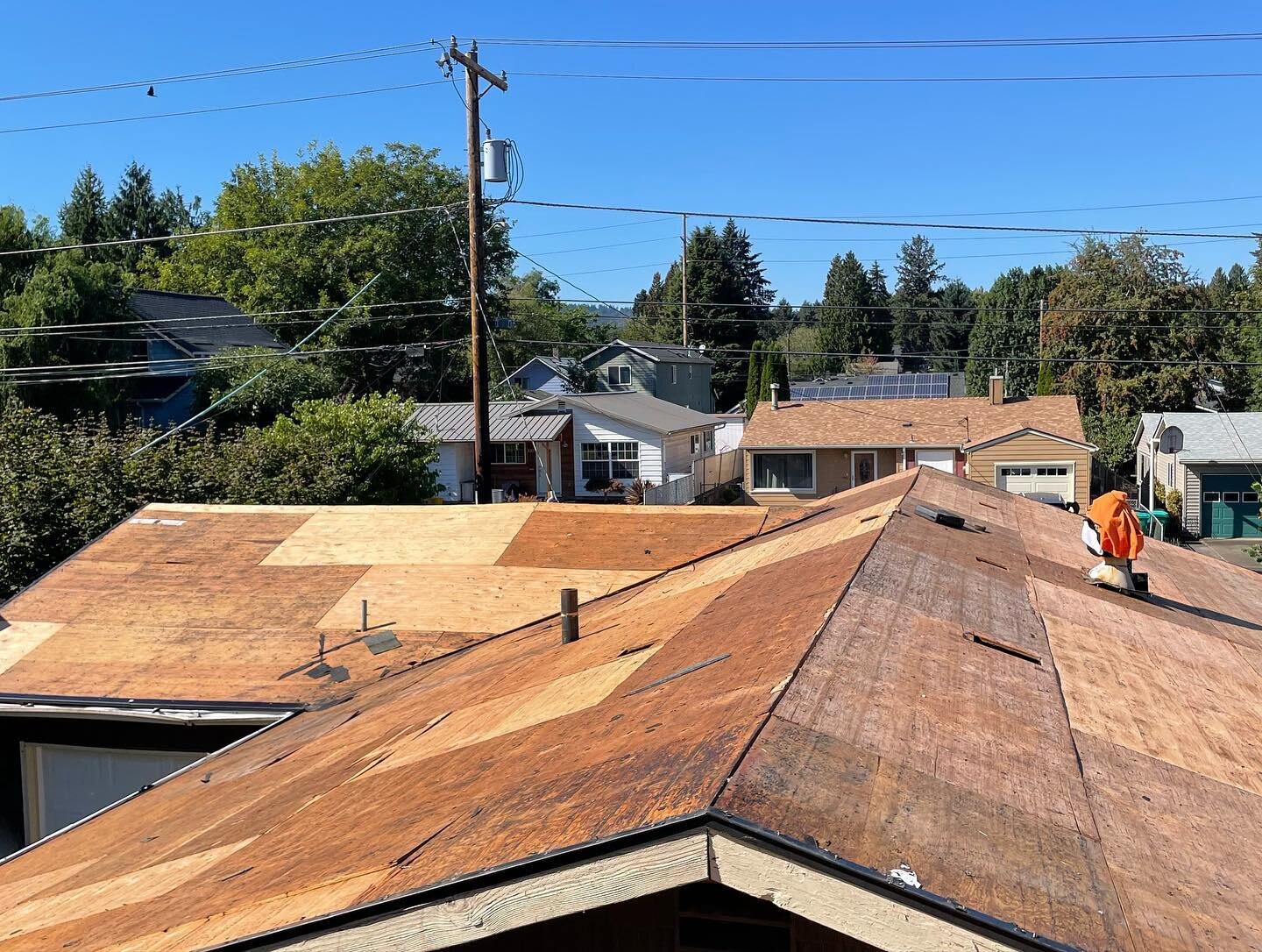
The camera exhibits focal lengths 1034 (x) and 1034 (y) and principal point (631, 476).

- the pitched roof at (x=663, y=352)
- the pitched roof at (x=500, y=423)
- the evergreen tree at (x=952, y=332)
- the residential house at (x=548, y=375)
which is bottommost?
the pitched roof at (x=500, y=423)

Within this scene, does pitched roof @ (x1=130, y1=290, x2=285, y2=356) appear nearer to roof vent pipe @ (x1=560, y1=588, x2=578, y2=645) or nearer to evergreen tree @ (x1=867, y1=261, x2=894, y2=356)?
roof vent pipe @ (x1=560, y1=588, x2=578, y2=645)

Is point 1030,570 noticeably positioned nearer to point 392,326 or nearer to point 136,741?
point 136,741

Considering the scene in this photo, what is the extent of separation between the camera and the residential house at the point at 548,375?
1903 inches

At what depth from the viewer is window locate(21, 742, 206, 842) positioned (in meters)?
9.62

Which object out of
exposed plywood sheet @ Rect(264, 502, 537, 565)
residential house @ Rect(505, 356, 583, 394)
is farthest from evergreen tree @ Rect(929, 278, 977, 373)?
exposed plywood sheet @ Rect(264, 502, 537, 565)

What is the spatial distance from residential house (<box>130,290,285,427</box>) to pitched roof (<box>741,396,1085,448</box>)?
1927 centimetres

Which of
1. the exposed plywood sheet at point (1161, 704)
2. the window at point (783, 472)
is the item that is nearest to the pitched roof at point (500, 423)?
the window at point (783, 472)

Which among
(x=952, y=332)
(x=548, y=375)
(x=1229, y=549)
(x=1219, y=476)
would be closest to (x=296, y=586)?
(x=1229, y=549)

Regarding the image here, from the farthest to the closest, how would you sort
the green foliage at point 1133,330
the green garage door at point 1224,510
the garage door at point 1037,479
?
the green foliage at point 1133,330 → the green garage door at point 1224,510 → the garage door at point 1037,479

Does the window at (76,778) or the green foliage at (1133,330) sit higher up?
the green foliage at (1133,330)

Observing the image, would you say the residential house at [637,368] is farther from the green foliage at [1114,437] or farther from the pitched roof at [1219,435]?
the pitched roof at [1219,435]

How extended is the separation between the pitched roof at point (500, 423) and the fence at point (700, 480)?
4244mm

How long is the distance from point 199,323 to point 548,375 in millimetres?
16340

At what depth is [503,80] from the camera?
18.0 metres
